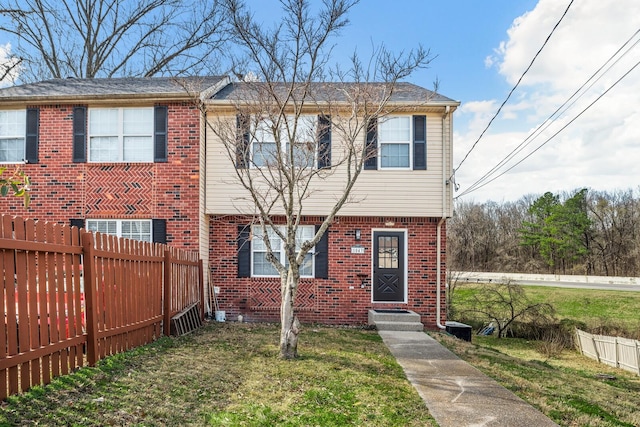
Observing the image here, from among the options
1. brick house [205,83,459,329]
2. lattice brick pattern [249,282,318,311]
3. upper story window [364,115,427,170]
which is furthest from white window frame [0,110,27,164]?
upper story window [364,115,427,170]

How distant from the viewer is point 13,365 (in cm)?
427

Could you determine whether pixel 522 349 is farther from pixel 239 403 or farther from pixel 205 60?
pixel 205 60

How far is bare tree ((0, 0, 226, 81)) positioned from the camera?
71.3 feet

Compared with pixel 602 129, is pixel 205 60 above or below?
above

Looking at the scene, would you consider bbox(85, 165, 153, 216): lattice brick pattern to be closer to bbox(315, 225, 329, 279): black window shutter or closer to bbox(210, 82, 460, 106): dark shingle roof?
bbox(210, 82, 460, 106): dark shingle roof

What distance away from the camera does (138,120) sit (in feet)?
38.3

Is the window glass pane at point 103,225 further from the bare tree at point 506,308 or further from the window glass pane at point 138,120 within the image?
the bare tree at point 506,308

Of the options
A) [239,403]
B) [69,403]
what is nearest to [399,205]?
[239,403]

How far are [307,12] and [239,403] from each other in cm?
558

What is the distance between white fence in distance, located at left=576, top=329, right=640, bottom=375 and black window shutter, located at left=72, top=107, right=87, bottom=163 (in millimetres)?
14129

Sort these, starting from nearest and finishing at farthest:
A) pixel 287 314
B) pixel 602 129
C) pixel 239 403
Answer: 1. pixel 239 403
2. pixel 287 314
3. pixel 602 129

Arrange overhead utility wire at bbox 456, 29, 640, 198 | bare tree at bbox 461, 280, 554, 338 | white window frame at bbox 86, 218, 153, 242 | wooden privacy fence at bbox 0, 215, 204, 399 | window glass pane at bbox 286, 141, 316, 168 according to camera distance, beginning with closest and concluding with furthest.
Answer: wooden privacy fence at bbox 0, 215, 204, 399 → overhead utility wire at bbox 456, 29, 640, 198 → window glass pane at bbox 286, 141, 316, 168 → white window frame at bbox 86, 218, 153, 242 → bare tree at bbox 461, 280, 554, 338

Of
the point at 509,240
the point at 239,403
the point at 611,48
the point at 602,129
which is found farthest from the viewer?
the point at 509,240

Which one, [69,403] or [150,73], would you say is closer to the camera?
[69,403]
